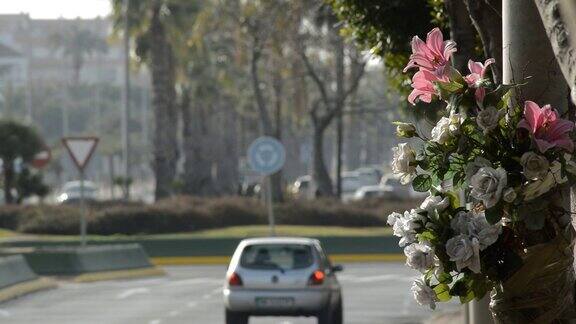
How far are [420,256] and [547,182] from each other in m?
0.70

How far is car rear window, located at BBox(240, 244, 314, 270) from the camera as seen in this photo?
20.6 m

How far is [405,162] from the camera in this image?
7156 millimetres

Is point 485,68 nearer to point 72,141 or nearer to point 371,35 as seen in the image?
point 371,35

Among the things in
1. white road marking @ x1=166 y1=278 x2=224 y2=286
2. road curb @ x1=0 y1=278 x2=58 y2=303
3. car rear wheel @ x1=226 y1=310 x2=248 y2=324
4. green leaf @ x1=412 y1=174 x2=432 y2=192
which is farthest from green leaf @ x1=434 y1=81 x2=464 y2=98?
white road marking @ x1=166 y1=278 x2=224 y2=286

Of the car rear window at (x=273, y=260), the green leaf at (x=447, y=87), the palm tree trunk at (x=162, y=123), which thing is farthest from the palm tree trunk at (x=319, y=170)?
the green leaf at (x=447, y=87)

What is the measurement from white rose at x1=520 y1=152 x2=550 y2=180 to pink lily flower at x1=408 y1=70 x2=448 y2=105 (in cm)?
56

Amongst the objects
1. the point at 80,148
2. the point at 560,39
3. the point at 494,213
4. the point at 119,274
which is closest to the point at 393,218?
the point at 494,213

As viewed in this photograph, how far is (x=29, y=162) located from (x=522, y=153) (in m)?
52.9

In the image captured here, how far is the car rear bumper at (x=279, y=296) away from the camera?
2039 cm

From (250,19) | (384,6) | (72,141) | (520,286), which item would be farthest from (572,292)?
(250,19)

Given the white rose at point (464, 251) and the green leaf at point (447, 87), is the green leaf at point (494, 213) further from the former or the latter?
the green leaf at point (447, 87)

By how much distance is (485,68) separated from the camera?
23.2 ft

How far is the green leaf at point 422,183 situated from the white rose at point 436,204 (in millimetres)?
58

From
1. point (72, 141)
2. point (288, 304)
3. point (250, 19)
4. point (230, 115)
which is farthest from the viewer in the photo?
point (230, 115)
